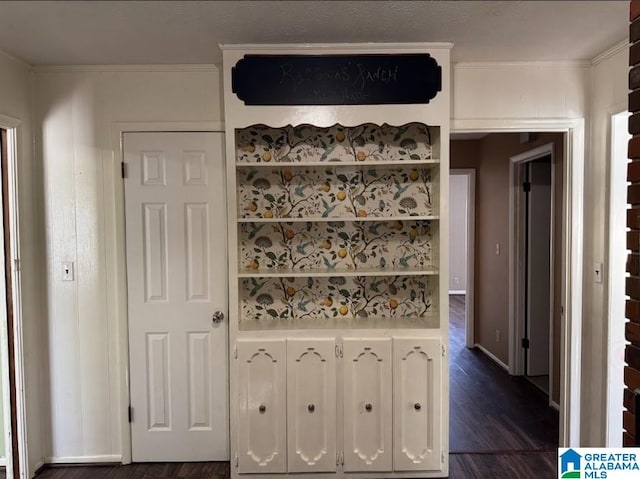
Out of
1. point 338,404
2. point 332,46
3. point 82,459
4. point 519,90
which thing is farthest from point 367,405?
point 519,90

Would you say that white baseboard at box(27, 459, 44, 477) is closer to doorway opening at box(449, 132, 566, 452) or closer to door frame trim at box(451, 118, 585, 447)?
doorway opening at box(449, 132, 566, 452)

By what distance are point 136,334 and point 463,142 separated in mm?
3742

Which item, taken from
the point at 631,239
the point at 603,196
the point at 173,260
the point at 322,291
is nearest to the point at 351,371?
the point at 322,291

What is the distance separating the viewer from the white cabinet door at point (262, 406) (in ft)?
7.59

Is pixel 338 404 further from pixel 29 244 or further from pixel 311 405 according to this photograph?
pixel 29 244

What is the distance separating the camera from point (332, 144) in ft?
8.41

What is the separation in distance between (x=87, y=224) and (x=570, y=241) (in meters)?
2.80

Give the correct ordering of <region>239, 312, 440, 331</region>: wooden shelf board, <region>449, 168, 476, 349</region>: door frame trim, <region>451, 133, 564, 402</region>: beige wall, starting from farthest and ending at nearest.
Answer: <region>449, 168, 476, 349</region>: door frame trim < <region>451, 133, 564, 402</region>: beige wall < <region>239, 312, 440, 331</region>: wooden shelf board

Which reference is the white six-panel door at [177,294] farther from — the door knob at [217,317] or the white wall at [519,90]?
the white wall at [519,90]

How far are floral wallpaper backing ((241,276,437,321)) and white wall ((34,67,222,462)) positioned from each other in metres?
0.83

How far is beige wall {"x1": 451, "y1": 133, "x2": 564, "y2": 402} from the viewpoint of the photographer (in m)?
4.09

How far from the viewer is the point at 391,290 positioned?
2.63 metres
